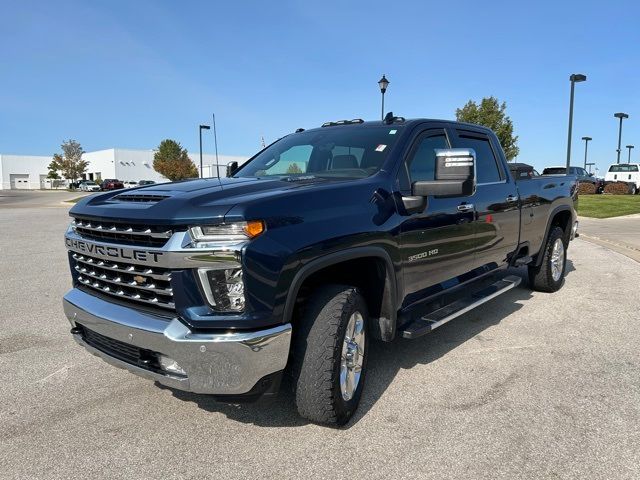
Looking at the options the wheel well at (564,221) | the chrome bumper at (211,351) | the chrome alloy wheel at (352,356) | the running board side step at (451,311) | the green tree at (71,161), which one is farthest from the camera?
the green tree at (71,161)

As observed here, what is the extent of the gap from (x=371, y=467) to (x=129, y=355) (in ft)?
4.77

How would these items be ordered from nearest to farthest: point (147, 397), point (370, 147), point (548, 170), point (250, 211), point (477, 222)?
point (250, 211)
point (147, 397)
point (370, 147)
point (477, 222)
point (548, 170)

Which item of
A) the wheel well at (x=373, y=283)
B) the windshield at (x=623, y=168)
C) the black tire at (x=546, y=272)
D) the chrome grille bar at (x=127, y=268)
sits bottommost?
the black tire at (x=546, y=272)

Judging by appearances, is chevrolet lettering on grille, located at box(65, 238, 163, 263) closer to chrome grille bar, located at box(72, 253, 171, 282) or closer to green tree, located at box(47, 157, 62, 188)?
Result: chrome grille bar, located at box(72, 253, 171, 282)

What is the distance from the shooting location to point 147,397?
Answer: 3.31 metres

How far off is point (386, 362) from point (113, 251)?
2224 mm

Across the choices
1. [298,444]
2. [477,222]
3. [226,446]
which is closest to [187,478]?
[226,446]

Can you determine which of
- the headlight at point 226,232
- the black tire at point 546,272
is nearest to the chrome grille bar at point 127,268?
the headlight at point 226,232

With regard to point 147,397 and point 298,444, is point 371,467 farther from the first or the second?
point 147,397

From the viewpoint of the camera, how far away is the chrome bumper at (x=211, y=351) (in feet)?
7.82

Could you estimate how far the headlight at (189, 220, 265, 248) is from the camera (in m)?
2.41

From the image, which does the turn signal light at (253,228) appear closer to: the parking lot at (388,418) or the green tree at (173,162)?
the parking lot at (388,418)

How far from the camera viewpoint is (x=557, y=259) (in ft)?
20.5

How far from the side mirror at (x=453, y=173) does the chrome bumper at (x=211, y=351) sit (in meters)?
1.35
